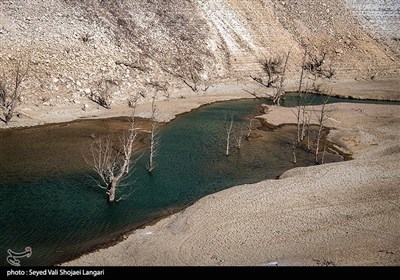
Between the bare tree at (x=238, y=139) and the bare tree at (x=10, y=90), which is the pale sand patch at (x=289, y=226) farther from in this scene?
the bare tree at (x=10, y=90)

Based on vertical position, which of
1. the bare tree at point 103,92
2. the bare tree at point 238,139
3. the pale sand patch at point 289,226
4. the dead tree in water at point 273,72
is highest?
the dead tree in water at point 273,72

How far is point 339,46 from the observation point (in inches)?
2803

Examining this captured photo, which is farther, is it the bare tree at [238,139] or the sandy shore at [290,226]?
the bare tree at [238,139]

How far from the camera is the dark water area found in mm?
22859

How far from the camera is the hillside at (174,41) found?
48.8m

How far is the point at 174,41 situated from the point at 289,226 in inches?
1746

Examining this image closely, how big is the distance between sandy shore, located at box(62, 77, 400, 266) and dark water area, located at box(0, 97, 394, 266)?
8.04ft

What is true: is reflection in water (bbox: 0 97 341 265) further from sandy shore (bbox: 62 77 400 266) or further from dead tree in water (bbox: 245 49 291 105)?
dead tree in water (bbox: 245 49 291 105)

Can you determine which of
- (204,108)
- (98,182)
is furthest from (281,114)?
(98,182)

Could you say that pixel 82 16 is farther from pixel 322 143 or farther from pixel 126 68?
pixel 322 143

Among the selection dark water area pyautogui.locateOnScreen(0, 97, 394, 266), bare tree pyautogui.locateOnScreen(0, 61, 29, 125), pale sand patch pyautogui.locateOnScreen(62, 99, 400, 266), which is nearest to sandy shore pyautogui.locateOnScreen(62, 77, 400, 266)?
pale sand patch pyautogui.locateOnScreen(62, 99, 400, 266)

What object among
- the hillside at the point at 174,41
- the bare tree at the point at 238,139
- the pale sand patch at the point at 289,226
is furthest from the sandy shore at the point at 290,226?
the hillside at the point at 174,41

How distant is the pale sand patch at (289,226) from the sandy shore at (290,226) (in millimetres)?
46

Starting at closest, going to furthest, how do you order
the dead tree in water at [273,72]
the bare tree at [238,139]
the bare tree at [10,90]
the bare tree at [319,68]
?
the bare tree at [238,139]
the bare tree at [10,90]
the dead tree in water at [273,72]
the bare tree at [319,68]
